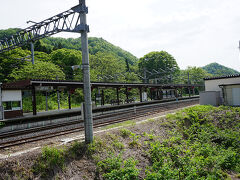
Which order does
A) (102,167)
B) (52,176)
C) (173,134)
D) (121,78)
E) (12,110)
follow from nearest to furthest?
(52,176) < (102,167) < (173,134) < (12,110) < (121,78)

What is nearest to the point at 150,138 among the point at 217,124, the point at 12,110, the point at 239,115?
the point at 217,124

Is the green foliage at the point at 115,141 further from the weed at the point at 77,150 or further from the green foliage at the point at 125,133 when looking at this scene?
the weed at the point at 77,150

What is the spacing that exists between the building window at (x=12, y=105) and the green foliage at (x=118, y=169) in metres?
13.2

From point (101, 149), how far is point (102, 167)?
0.93 meters

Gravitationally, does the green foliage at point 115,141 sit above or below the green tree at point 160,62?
below

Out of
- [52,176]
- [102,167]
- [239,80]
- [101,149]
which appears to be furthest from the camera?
[239,80]

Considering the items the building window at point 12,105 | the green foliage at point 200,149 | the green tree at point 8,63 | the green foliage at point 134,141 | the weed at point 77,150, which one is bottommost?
the green foliage at point 200,149

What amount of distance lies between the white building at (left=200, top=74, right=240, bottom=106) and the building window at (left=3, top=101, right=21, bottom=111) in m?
19.2

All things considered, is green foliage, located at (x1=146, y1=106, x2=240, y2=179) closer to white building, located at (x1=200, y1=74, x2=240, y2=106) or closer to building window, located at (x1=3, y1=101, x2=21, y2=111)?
white building, located at (x1=200, y1=74, x2=240, y2=106)

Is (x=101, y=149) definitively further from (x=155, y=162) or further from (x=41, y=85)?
(x=41, y=85)

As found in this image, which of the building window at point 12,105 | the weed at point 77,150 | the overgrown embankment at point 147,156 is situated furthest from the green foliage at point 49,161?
the building window at point 12,105

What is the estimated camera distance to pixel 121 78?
130 ft

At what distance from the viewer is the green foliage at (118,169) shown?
6711 mm

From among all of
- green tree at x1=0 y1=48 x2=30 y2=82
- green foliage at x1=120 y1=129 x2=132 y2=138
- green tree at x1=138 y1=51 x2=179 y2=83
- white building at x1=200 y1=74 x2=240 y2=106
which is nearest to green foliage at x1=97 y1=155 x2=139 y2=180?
green foliage at x1=120 y1=129 x2=132 y2=138
